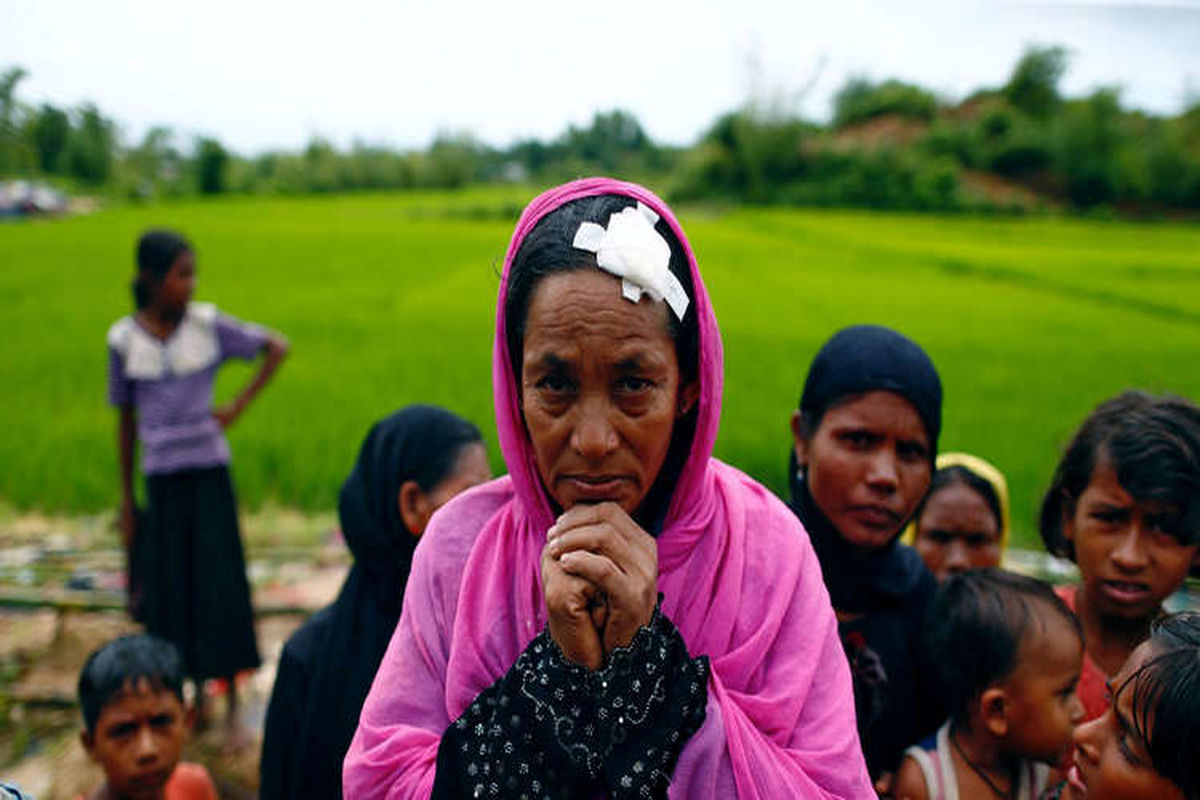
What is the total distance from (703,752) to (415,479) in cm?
121

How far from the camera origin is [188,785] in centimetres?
271

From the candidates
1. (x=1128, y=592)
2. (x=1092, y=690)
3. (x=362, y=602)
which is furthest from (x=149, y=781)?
(x=1128, y=592)

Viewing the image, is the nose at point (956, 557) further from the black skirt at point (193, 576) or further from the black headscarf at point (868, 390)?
the black skirt at point (193, 576)

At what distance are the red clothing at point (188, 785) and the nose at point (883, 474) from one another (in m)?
2.23

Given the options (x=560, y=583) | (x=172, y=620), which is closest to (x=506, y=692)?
(x=560, y=583)

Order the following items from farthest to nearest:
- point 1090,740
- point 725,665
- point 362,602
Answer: point 362,602 → point 1090,740 → point 725,665

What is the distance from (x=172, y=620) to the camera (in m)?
4.07

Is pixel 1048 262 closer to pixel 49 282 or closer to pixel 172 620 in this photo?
pixel 172 620

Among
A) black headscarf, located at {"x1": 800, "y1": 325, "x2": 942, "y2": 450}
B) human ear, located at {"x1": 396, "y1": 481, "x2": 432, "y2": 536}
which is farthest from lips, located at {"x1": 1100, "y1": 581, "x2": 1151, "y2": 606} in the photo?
human ear, located at {"x1": 396, "y1": 481, "x2": 432, "y2": 536}

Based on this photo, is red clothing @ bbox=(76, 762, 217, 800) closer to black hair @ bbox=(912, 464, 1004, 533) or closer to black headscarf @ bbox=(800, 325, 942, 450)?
black headscarf @ bbox=(800, 325, 942, 450)

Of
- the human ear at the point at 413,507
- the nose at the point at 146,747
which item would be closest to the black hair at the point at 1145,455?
the human ear at the point at 413,507

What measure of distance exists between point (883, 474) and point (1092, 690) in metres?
0.73

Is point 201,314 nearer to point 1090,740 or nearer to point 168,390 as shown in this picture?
point 168,390

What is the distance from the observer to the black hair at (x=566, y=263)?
1.23 metres
